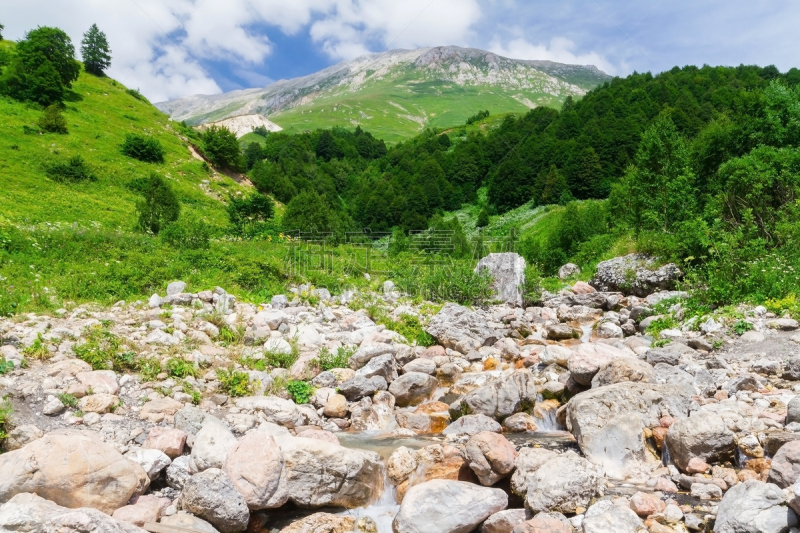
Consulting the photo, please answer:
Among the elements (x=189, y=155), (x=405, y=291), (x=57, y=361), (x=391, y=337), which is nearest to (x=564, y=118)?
(x=189, y=155)

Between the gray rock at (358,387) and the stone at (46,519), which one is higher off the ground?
the gray rock at (358,387)

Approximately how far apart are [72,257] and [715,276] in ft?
60.1

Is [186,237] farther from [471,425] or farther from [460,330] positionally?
[471,425]

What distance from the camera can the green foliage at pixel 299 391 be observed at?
8259 millimetres

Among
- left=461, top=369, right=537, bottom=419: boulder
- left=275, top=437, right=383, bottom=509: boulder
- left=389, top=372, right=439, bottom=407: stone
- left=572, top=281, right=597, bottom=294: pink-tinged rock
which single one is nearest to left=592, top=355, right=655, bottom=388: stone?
left=461, top=369, right=537, bottom=419: boulder

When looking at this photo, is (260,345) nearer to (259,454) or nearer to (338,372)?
(338,372)

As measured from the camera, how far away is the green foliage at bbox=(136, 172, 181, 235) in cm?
2106

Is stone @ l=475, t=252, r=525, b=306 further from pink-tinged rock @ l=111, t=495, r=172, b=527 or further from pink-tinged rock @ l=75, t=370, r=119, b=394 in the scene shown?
pink-tinged rock @ l=111, t=495, r=172, b=527

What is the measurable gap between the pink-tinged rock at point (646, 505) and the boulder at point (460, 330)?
21.8ft

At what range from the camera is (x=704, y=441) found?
5.54 metres

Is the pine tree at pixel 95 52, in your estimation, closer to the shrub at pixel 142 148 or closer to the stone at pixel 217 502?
the shrub at pixel 142 148

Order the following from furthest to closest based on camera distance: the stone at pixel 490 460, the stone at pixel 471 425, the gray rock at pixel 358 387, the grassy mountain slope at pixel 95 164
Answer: the grassy mountain slope at pixel 95 164 → the gray rock at pixel 358 387 → the stone at pixel 471 425 → the stone at pixel 490 460

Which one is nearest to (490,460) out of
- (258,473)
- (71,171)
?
(258,473)

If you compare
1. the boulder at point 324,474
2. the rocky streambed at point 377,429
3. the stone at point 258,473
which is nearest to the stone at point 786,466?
the rocky streambed at point 377,429
